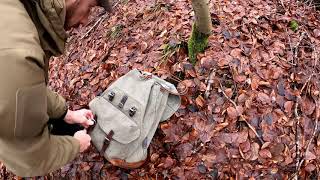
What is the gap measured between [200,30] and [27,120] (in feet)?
6.76

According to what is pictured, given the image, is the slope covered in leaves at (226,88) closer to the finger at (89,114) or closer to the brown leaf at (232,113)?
the brown leaf at (232,113)

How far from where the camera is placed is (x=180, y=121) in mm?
3566

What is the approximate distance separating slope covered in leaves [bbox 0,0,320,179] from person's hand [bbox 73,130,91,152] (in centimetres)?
69

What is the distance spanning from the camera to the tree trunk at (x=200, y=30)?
3326mm

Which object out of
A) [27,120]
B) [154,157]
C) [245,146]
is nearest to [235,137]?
[245,146]

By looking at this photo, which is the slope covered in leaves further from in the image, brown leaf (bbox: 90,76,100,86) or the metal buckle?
the metal buckle

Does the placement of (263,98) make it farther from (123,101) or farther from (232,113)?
(123,101)

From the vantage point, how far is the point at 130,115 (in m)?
3.11

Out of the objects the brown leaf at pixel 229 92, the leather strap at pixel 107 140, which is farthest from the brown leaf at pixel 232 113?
the leather strap at pixel 107 140

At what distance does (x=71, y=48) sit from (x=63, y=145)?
263 centimetres

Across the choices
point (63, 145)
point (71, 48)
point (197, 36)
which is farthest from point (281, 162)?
point (71, 48)

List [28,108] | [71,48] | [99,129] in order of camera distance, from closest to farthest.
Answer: [28,108], [99,129], [71,48]

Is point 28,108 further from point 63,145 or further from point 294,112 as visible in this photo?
point 294,112

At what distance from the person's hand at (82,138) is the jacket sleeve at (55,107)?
0.85ft
